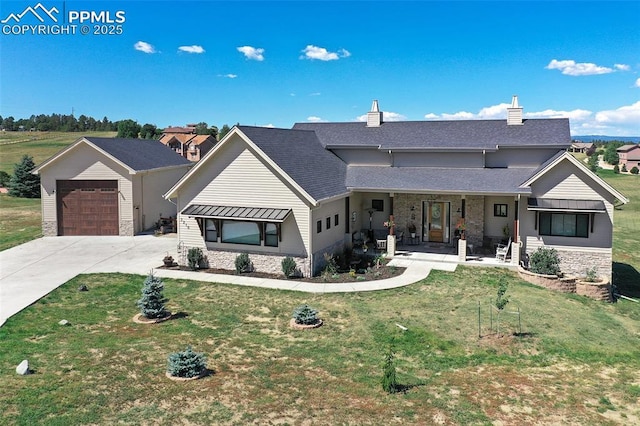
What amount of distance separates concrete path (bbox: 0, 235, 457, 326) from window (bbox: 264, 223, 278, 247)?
1.82 meters

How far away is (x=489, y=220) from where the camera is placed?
26.4m

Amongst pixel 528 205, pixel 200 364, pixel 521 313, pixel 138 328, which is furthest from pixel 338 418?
pixel 528 205

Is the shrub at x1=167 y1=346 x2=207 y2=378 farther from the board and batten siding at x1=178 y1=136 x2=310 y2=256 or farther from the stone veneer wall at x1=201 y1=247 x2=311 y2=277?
the board and batten siding at x1=178 y1=136 x2=310 y2=256

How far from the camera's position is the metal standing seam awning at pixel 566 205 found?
2211cm

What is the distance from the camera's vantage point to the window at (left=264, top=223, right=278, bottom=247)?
74.5 ft

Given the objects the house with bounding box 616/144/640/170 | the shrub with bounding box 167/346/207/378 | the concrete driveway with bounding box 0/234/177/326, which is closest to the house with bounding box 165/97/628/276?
the concrete driveway with bounding box 0/234/177/326

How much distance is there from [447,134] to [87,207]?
21897 mm

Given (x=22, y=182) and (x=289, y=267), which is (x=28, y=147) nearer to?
(x=22, y=182)

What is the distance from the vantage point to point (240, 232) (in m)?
23.4

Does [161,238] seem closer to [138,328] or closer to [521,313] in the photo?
[138,328]

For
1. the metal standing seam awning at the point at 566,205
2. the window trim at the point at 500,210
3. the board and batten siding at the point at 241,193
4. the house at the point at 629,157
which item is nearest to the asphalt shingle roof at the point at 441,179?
the metal standing seam awning at the point at 566,205

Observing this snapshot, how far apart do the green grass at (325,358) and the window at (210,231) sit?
12.0 ft

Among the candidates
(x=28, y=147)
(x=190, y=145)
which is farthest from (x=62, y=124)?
(x=190, y=145)

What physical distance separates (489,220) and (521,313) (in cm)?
939
